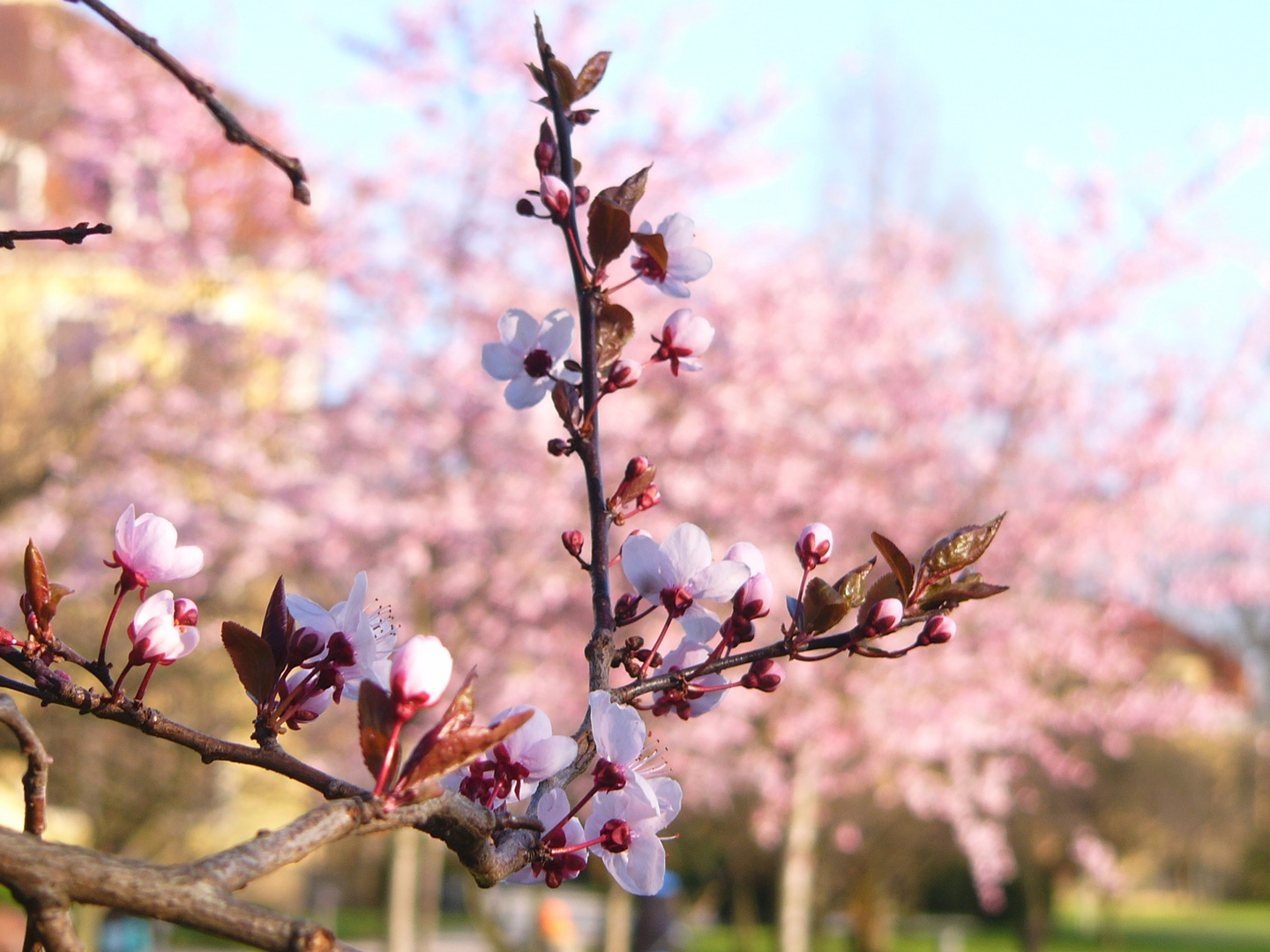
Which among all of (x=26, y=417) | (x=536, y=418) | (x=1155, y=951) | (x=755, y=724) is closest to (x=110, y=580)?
(x=26, y=417)

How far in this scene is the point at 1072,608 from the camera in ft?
36.0

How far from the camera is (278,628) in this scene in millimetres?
1062

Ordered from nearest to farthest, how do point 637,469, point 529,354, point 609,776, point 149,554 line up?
1. point 609,776
2. point 149,554
3. point 637,469
4. point 529,354

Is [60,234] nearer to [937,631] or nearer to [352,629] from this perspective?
[352,629]

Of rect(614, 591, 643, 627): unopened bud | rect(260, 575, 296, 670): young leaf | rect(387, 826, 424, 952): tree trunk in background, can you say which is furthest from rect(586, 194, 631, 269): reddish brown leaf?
rect(387, 826, 424, 952): tree trunk in background

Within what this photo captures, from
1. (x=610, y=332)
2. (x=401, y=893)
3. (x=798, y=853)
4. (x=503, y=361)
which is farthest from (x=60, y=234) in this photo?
(x=798, y=853)

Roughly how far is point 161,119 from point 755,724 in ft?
22.6

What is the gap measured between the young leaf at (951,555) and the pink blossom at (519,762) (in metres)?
0.36

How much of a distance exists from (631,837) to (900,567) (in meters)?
0.35

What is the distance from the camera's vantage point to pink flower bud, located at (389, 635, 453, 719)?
86cm

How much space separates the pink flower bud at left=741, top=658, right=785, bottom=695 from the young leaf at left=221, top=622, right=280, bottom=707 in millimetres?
437

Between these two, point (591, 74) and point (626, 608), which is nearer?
point (626, 608)

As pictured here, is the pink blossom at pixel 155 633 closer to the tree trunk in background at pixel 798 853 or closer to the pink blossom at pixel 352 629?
the pink blossom at pixel 352 629

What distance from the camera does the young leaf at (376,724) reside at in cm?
85
